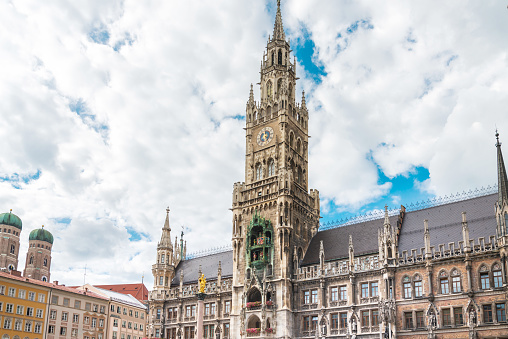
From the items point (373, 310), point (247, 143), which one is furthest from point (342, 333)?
point (247, 143)

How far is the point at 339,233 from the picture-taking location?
74.9 metres

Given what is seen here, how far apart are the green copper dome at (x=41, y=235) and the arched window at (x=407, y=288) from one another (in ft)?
520

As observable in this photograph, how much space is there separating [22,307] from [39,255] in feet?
360

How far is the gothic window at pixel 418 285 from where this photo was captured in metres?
59.4

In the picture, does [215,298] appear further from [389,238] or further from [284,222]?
[389,238]

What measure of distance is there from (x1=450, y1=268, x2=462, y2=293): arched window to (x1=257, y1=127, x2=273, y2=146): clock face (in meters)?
34.9

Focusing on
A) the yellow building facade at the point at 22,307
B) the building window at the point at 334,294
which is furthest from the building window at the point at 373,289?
the yellow building facade at the point at 22,307

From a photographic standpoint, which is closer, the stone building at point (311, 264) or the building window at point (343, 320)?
the stone building at point (311, 264)

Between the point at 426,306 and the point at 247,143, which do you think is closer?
the point at 426,306

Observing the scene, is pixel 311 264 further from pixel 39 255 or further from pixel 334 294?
pixel 39 255

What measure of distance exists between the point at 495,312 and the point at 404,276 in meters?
10.8

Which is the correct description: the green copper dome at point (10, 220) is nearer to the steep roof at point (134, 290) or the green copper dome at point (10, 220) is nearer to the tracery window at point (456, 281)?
the steep roof at point (134, 290)

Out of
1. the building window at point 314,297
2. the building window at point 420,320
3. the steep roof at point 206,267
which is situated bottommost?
the building window at point 420,320

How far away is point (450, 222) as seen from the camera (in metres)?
63.8
